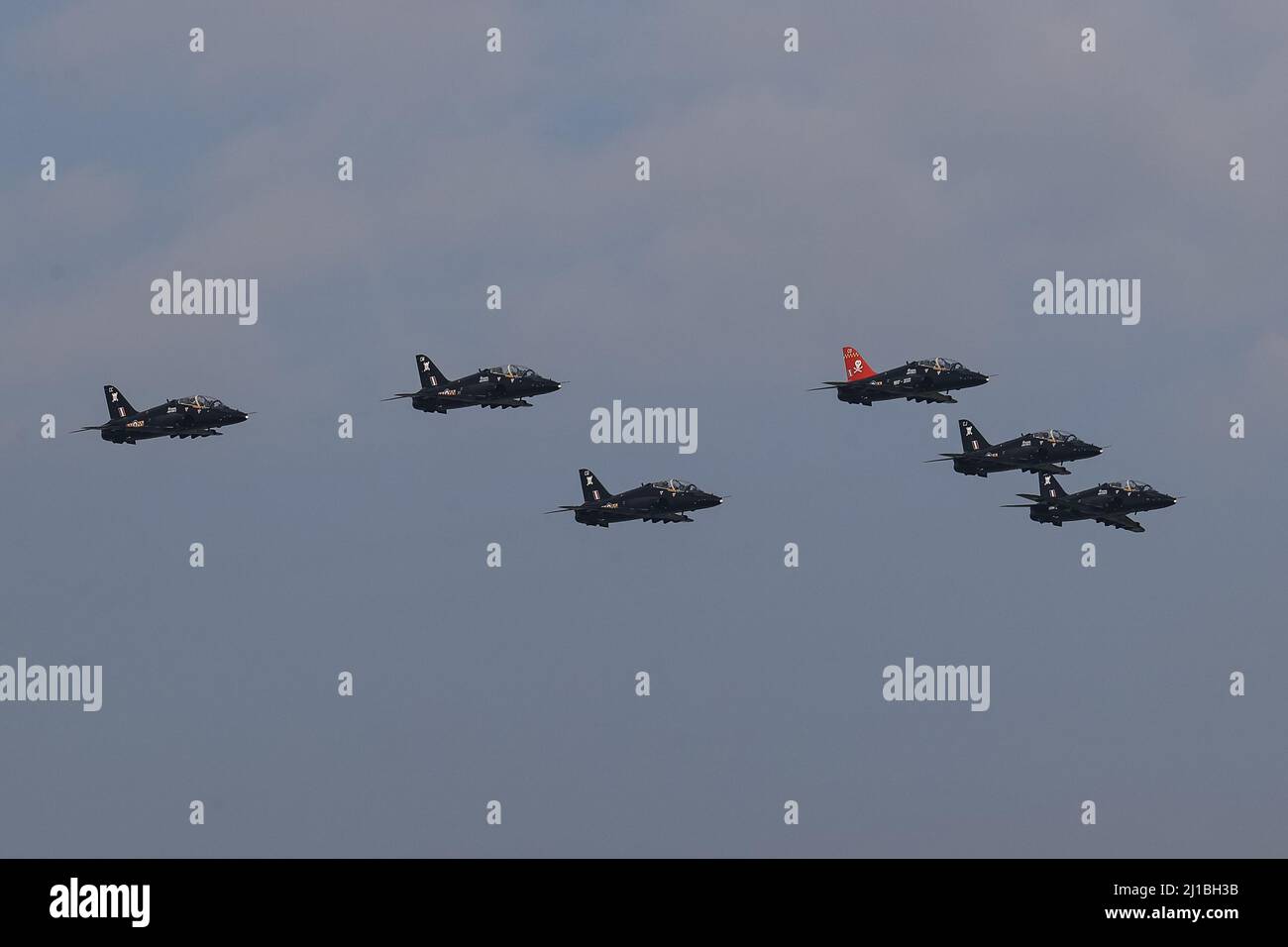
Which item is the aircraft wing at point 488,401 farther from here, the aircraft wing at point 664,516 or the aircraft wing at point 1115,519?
the aircraft wing at point 1115,519

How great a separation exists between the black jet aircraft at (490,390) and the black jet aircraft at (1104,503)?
123 feet

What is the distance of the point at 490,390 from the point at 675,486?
15.3 m

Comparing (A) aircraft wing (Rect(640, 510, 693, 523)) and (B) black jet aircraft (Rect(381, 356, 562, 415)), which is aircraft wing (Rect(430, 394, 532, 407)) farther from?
(A) aircraft wing (Rect(640, 510, 693, 523))

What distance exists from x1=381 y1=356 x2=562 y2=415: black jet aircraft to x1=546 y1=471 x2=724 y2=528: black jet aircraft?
9061 mm

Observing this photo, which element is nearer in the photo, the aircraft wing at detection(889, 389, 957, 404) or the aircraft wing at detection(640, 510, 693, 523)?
the aircraft wing at detection(640, 510, 693, 523)

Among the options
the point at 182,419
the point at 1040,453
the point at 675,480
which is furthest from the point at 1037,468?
the point at 182,419

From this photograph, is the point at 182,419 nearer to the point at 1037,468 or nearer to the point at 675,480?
the point at 675,480

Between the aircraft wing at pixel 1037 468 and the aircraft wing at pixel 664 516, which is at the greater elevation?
the aircraft wing at pixel 1037 468

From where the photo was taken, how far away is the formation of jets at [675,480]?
192000 mm

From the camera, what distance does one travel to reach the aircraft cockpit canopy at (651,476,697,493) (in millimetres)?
191000

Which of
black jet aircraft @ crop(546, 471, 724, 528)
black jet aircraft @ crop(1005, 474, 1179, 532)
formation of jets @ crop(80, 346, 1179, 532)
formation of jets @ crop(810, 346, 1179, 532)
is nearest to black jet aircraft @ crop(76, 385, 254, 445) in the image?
formation of jets @ crop(80, 346, 1179, 532)

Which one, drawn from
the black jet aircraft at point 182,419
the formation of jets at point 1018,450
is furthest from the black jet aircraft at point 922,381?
the black jet aircraft at point 182,419
